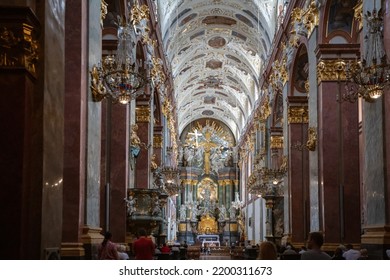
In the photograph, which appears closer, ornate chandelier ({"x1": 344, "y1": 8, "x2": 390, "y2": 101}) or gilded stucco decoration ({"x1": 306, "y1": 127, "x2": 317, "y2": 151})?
ornate chandelier ({"x1": 344, "y1": 8, "x2": 390, "y2": 101})

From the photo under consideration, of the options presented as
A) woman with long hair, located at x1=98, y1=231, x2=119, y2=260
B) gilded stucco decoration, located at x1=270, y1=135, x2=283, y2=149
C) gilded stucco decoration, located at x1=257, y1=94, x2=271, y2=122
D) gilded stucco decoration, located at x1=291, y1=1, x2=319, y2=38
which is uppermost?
gilded stucco decoration, located at x1=291, y1=1, x2=319, y2=38

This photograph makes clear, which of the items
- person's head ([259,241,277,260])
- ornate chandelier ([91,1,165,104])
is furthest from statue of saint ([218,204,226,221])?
person's head ([259,241,277,260])

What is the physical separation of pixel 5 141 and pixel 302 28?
12.6 meters

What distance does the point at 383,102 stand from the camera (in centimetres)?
976

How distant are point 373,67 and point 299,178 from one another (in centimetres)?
1024

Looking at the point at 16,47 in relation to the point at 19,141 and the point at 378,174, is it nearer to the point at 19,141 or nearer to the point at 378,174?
the point at 19,141

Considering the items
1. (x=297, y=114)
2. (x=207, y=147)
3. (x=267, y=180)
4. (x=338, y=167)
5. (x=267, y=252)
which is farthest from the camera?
(x=207, y=147)

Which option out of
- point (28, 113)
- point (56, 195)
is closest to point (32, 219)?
point (56, 195)

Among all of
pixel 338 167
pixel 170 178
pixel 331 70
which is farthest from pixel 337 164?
pixel 170 178

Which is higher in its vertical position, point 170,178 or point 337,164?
point 170,178

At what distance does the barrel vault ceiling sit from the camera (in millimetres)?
27125

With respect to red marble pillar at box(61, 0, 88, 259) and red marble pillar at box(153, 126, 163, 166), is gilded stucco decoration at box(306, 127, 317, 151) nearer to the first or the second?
red marble pillar at box(61, 0, 88, 259)

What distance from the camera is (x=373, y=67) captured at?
351 inches

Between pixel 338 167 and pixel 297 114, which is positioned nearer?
pixel 338 167
